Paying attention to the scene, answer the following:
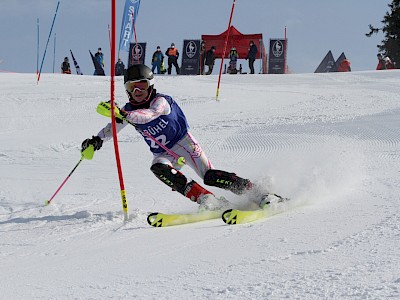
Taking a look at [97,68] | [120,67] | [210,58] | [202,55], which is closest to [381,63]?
[210,58]

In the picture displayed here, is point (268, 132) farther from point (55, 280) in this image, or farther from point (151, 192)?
point (55, 280)

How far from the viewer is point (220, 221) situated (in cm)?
436

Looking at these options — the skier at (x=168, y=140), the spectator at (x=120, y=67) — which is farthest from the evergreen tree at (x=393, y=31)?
the skier at (x=168, y=140)

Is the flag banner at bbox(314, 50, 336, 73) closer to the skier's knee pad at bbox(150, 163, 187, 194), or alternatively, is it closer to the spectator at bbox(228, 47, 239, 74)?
the spectator at bbox(228, 47, 239, 74)

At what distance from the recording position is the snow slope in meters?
2.69

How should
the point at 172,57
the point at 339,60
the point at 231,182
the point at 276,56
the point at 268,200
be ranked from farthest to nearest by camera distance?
the point at 339,60 → the point at 276,56 → the point at 172,57 → the point at 231,182 → the point at 268,200

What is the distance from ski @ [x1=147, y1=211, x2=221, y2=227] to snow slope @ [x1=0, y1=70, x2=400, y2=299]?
14cm

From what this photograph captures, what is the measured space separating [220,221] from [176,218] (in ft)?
1.08

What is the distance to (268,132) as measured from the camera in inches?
372

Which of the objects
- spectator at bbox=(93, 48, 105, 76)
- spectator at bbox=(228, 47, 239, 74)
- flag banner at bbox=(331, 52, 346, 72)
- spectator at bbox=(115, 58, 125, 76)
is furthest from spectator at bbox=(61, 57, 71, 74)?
flag banner at bbox=(331, 52, 346, 72)

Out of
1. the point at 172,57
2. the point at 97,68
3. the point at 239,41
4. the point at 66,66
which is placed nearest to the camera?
the point at 172,57

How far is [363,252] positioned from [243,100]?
10535 millimetres

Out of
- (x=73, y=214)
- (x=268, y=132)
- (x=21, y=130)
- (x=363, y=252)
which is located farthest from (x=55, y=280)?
(x=21, y=130)

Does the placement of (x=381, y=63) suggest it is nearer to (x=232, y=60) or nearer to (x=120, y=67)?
(x=232, y=60)
